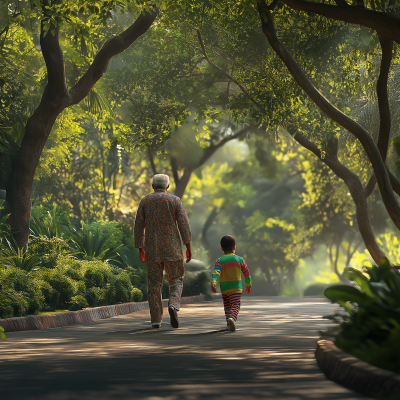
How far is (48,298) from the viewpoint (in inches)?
457

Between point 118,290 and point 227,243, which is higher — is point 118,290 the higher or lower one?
the lower one

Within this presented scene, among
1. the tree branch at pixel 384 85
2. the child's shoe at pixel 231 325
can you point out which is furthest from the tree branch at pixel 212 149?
the child's shoe at pixel 231 325

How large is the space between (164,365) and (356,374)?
193 centimetres

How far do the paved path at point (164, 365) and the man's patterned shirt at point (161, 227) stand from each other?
43.9 inches

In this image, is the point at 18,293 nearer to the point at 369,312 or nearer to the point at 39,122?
the point at 39,122

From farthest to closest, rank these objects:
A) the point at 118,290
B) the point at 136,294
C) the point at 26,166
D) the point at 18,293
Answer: the point at 136,294, the point at 26,166, the point at 118,290, the point at 18,293

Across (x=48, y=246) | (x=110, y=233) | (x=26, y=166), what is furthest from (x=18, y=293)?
(x=110, y=233)

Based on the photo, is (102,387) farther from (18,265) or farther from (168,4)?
(168,4)

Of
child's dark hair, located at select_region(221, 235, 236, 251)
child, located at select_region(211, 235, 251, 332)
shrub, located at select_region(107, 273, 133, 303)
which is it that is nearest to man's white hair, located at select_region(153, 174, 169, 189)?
child's dark hair, located at select_region(221, 235, 236, 251)

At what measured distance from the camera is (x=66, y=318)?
11.0 metres

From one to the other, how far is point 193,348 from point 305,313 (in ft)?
22.5

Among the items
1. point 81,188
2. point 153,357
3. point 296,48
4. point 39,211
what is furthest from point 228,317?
point 81,188

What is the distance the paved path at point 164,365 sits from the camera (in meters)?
4.49

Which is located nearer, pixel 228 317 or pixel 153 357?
pixel 153 357
